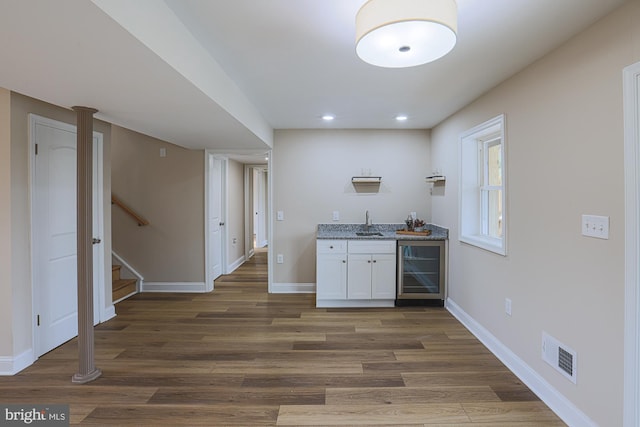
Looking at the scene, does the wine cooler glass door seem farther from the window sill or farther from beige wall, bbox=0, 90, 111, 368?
beige wall, bbox=0, 90, 111, 368

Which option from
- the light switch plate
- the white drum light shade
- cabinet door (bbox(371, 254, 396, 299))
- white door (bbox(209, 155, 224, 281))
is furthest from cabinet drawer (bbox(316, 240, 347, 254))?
the white drum light shade

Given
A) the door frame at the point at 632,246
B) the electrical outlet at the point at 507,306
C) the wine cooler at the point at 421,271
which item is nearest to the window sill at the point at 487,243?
the electrical outlet at the point at 507,306

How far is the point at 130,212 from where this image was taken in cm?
449

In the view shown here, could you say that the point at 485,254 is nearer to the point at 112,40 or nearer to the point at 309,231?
the point at 309,231

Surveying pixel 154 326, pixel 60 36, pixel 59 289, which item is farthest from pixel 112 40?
pixel 154 326

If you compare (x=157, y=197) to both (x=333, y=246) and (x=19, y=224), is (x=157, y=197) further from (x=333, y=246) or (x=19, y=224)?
(x=333, y=246)

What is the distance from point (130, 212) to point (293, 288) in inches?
98.3

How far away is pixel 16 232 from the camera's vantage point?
2508 mm

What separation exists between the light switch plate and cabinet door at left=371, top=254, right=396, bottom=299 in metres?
2.29

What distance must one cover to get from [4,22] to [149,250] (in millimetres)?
3789

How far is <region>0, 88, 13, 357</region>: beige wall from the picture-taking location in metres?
2.42

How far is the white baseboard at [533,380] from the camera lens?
6.31ft

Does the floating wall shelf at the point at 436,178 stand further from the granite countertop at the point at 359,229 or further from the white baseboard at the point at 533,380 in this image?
the white baseboard at the point at 533,380

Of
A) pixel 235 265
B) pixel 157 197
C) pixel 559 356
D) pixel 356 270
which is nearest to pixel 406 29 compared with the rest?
pixel 559 356
